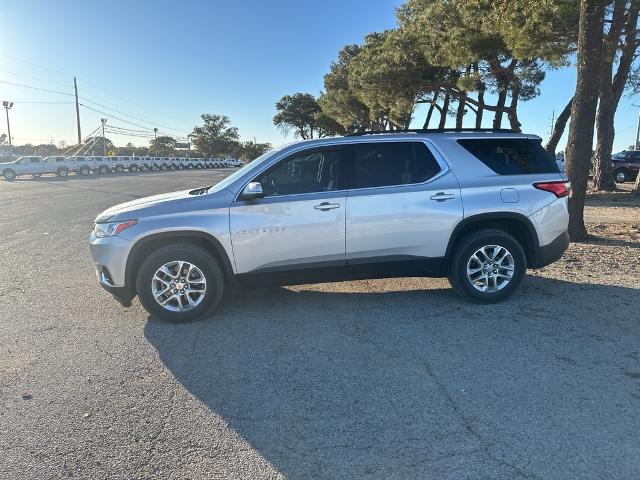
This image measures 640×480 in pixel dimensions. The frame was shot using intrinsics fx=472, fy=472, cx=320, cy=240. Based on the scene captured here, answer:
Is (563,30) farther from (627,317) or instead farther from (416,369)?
(416,369)

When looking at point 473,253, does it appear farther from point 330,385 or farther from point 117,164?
point 117,164

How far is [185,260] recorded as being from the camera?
4711 mm

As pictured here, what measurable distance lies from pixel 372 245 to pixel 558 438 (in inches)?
100

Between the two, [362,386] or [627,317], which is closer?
[362,386]

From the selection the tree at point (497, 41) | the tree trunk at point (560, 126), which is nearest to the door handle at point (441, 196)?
the tree at point (497, 41)

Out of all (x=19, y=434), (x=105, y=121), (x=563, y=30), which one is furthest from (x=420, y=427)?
(x=105, y=121)

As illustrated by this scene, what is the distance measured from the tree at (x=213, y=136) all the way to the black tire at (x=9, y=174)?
248 ft

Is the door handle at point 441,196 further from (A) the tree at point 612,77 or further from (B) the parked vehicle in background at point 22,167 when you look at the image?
(B) the parked vehicle in background at point 22,167

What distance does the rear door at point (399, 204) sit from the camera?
4902mm

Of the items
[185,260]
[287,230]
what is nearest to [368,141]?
[287,230]

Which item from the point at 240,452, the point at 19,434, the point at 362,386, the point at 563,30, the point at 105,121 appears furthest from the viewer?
the point at 105,121

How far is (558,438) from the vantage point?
112 inches

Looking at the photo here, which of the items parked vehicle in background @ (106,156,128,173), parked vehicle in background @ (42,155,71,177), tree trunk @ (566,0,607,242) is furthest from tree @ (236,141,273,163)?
tree trunk @ (566,0,607,242)

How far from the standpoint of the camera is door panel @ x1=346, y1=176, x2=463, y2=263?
16.0ft
